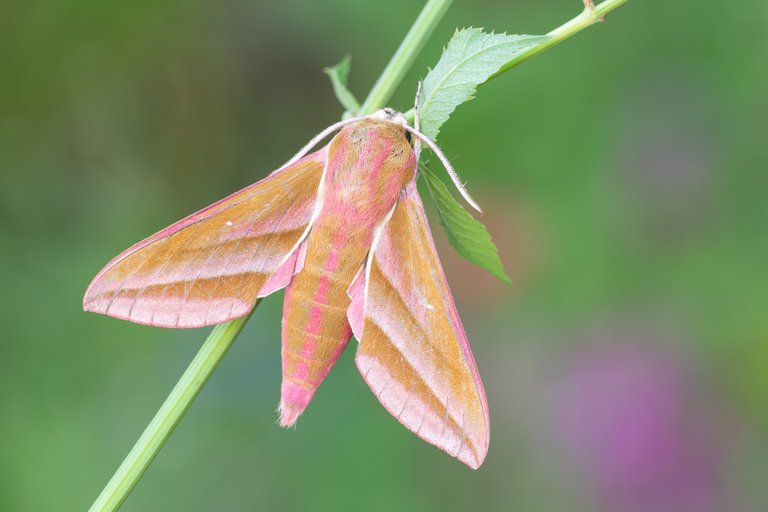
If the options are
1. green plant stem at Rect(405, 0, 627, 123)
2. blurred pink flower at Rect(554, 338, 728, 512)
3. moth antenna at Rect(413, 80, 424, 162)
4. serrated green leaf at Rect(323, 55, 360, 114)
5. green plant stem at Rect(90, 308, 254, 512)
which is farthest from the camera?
blurred pink flower at Rect(554, 338, 728, 512)

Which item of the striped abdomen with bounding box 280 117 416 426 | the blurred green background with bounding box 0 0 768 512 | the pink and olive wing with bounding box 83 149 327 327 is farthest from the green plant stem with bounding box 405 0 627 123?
the blurred green background with bounding box 0 0 768 512

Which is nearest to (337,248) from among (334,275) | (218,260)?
(334,275)

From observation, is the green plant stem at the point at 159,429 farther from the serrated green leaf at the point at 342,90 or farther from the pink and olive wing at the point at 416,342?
the serrated green leaf at the point at 342,90

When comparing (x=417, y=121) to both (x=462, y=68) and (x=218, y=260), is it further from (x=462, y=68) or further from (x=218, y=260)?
(x=218, y=260)

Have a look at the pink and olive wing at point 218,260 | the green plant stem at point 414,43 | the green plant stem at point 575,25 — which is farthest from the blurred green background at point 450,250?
the green plant stem at point 575,25

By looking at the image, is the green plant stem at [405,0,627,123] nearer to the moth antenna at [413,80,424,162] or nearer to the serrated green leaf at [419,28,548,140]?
the serrated green leaf at [419,28,548,140]

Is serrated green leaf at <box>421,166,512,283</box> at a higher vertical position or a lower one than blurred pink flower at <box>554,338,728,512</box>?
higher
